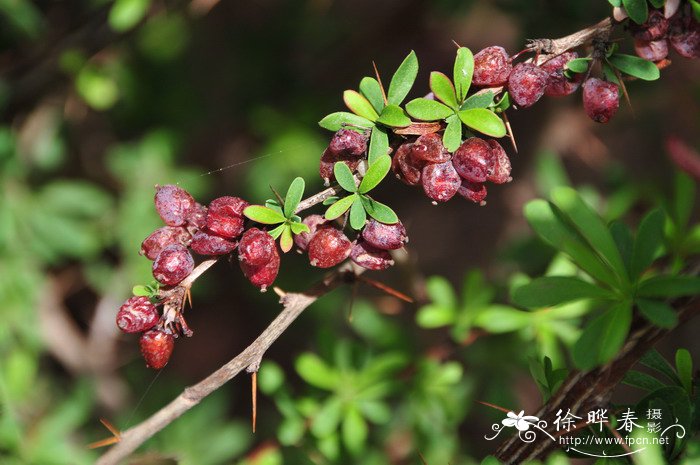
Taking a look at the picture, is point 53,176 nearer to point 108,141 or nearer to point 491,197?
point 108,141

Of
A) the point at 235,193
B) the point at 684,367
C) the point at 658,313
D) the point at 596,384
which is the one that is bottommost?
the point at 235,193

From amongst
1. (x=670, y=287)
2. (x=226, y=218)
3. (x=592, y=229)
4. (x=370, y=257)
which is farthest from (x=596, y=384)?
(x=226, y=218)

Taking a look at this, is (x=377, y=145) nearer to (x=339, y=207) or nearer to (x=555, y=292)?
(x=339, y=207)

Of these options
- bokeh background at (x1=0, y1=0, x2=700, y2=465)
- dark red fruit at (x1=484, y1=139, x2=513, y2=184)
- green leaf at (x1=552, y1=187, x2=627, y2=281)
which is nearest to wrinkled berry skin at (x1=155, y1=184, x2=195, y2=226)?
dark red fruit at (x1=484, y1=139, x2=513, y2=184)

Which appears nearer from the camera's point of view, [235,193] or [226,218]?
[226,218]

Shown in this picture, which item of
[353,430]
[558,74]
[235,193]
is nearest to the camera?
[558,74]

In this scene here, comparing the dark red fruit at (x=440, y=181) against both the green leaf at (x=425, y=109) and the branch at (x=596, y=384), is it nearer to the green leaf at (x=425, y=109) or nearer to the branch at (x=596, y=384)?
the green leaf at (x=425, y=109)

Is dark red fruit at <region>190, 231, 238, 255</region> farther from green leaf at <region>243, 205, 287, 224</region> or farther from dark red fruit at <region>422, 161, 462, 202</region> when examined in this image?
dark red fruit at <region>422, 161, 462, 202</region>
